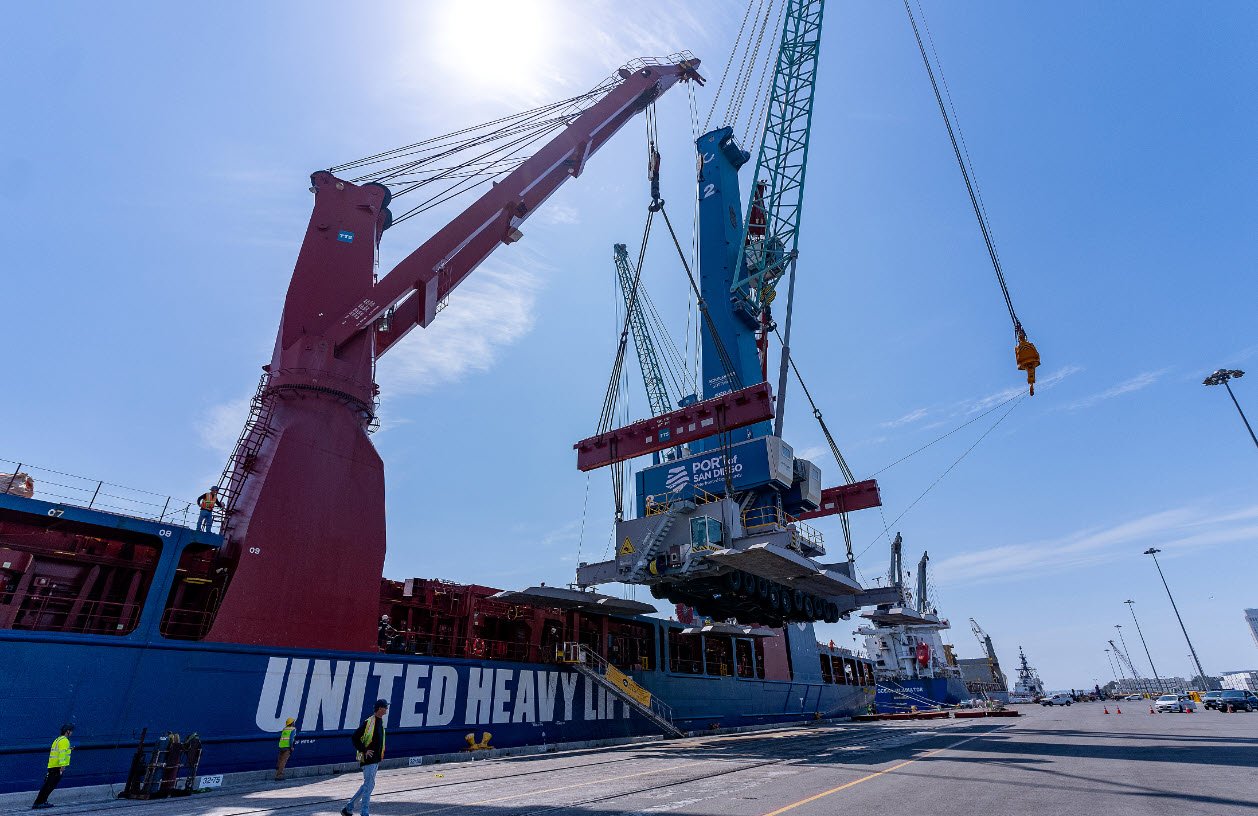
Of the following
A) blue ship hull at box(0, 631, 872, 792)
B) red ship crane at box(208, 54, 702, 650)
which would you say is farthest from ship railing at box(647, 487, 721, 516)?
red ship crane at box(208, 54, 702, 650)

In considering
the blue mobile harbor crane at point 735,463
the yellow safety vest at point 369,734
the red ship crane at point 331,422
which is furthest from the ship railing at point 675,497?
the yellow safety vest at point 369,734

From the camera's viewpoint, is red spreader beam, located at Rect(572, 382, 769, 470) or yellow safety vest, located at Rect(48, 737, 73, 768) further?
red spreader beam, located at Rect(572, 382, 769, 470)

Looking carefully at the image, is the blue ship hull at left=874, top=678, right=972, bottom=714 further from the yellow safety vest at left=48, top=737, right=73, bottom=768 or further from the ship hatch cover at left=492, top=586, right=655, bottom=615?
the yellow safety vest at left=48, top=737, right=73, bottom=768

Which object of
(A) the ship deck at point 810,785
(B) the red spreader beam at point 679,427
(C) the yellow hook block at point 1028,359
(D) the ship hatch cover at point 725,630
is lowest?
(A) the ship deck at point 810,785

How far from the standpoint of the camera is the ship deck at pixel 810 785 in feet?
34.1

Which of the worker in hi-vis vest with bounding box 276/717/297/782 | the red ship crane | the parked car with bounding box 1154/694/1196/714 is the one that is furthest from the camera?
the parked car with bounding box 1154/694/1196/714

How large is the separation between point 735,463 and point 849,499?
914cm

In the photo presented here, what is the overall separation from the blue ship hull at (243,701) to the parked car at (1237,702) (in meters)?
46.7

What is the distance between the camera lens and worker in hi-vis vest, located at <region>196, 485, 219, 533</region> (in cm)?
1875

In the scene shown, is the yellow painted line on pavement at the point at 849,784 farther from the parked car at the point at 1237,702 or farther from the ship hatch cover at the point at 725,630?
the parked car at the point at 1237,702

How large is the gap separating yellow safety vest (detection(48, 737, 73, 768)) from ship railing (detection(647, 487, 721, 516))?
68.9ft

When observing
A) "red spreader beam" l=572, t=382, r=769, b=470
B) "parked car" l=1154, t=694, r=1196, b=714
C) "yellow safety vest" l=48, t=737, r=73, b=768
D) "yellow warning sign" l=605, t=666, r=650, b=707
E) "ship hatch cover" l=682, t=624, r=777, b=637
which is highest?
"red spreader beam" l=572, t=382, r=769, b=470

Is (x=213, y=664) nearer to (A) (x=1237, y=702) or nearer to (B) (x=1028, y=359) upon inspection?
(B) (x=1028, y=359)

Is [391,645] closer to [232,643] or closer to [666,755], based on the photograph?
[232,643]
